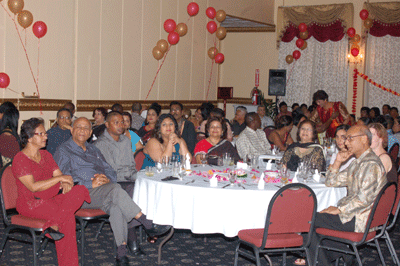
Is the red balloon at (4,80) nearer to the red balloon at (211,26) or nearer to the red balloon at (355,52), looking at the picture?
the red balloon at (211,26)

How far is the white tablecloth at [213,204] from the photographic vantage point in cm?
358

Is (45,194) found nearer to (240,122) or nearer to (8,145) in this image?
(8,145)

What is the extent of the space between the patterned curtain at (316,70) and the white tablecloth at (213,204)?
1104 cm

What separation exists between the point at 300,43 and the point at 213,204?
37.9ft

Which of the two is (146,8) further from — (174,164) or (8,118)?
(174,164)

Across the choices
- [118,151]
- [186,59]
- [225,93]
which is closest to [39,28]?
[118,151]

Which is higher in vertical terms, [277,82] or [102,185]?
[277,82]

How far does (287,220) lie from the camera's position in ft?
10.5

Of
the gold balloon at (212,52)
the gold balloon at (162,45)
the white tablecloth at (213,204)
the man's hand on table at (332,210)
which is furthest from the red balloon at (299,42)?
the man's hand on table at (332,210)

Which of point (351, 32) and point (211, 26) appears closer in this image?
point (211, 26)

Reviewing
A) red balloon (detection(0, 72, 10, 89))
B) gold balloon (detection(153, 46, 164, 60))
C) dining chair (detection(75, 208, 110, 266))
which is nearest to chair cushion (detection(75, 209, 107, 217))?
dining chair (detection(75, 208, 110, 266))

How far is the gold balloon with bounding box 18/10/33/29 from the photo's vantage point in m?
7.95

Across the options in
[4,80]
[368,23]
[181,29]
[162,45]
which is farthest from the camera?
[368,23]

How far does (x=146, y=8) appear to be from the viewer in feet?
35.3
